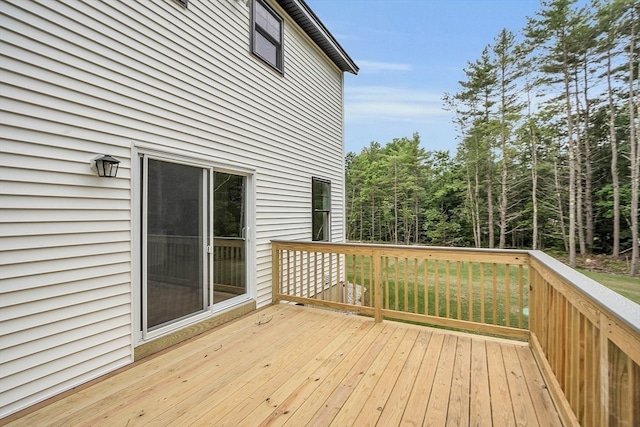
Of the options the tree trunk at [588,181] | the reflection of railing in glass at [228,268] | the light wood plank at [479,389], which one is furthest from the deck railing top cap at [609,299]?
the tree trunk at [588,181]

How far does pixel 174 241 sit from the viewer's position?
10.3ft

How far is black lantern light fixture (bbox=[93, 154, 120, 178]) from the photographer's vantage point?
2449mm

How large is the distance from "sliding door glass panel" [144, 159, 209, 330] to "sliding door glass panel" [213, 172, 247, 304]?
216mm

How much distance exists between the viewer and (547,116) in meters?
12.4

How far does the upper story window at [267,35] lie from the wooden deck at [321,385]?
413 cm

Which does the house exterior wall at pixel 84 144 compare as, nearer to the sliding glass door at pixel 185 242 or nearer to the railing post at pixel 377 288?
the sliding glass door at pixel 185 242

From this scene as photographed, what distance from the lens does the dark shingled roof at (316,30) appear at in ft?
16.8

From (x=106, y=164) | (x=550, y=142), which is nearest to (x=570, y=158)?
(x=550, y=142)

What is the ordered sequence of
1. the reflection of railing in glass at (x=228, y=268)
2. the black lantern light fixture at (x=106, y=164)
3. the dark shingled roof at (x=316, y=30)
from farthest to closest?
the dark shingled roof at (x=316, y=30) < the reflection of railing in glass at (x=228, y=268) < the black lantern light fixture at (x=106, y=164)

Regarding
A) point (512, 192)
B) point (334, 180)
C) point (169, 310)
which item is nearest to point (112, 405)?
point (169, 310)

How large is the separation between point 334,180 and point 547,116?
11.1 m

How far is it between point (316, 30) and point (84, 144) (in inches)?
192

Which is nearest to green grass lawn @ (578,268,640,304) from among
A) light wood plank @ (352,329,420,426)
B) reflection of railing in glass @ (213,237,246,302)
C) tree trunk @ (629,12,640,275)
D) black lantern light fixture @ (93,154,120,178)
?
Answer: tree trunk @ (629,12,640,275)

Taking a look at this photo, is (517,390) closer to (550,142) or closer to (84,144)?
(84,144)
